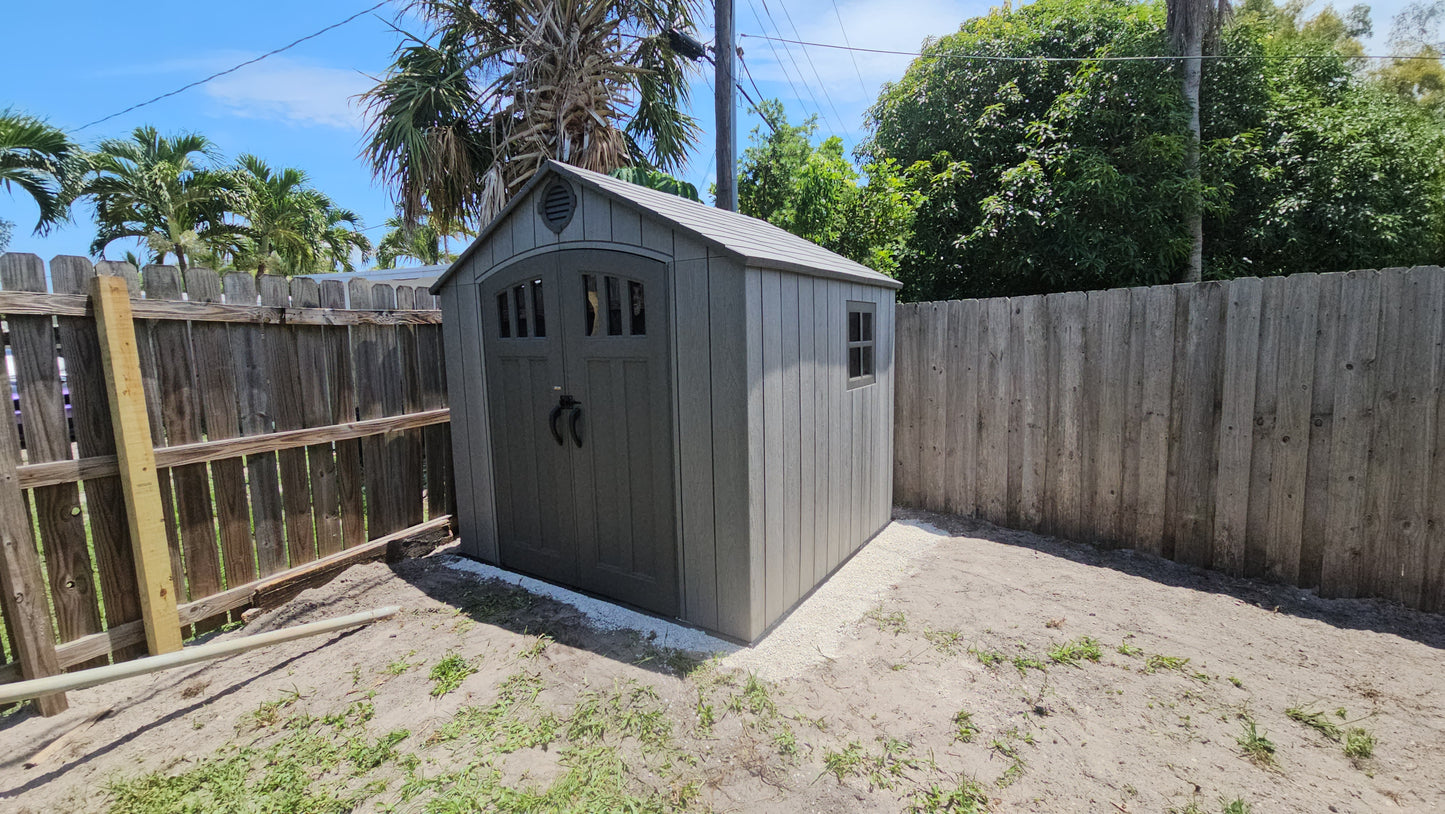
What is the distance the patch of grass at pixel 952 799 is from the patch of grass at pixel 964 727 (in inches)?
8.5

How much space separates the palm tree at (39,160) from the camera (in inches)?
364

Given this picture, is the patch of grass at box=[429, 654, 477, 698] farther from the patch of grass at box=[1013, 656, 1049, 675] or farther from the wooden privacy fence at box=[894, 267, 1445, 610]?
the wooden privacy fence at box=[894, 267, 1445, 610]

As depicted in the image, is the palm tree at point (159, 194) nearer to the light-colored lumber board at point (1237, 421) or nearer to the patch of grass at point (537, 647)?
the patch of grass at point (537, 647)

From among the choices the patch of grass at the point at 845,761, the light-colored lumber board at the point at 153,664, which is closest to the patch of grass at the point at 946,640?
the patch of grass at the point at 845,761

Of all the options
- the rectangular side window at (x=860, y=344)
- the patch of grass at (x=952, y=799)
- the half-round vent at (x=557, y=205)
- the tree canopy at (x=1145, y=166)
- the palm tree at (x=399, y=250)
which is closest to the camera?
the patch of grass at (x=952, y=799)

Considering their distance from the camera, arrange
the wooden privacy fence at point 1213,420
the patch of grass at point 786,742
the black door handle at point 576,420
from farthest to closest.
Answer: the black door handle at point 576,420
the wooden privacy fence at point 1213,420
the patch of grass at point 786,742

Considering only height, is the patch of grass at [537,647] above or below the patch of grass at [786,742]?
above

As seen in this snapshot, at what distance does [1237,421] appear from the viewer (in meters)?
3.26

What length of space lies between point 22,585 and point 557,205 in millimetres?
2697

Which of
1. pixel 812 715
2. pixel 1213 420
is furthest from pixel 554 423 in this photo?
pixel 1213 420

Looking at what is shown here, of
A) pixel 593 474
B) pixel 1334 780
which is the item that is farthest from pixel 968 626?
pixel 593 474

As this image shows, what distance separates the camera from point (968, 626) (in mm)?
2891

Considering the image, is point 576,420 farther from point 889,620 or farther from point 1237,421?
point 1237,421

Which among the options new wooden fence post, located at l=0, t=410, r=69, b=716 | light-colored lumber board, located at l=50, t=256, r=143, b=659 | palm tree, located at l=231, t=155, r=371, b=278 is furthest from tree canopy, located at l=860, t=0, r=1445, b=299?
palm tree, located at l=231, t=155, r=371, b=278
